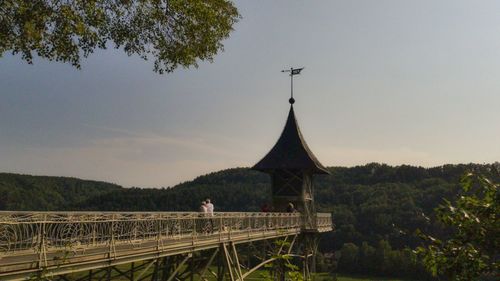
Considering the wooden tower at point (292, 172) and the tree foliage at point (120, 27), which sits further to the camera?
the wooden tower at point (292, 172)

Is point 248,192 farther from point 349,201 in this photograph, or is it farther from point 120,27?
point 120,27

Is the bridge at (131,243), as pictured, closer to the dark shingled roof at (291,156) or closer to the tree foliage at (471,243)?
the tree foliage at (471,243)

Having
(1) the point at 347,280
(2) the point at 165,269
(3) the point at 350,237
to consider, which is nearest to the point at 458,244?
(2) the point at 165,269

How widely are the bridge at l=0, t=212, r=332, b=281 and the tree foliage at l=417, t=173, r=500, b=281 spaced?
1.78m

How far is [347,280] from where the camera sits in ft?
234

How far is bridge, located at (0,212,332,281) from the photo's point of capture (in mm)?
7348

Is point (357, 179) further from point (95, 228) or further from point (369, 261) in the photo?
point (95, 228)

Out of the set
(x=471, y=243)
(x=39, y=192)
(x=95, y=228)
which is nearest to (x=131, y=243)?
(x=95, y=228)

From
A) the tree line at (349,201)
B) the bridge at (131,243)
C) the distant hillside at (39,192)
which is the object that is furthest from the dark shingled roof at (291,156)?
the distant hillside at (39,192)

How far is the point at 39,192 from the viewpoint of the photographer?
138 meters

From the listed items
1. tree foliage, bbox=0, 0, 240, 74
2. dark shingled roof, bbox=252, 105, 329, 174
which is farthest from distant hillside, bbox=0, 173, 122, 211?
tree foliage, bbox=0, 0, 240, 74

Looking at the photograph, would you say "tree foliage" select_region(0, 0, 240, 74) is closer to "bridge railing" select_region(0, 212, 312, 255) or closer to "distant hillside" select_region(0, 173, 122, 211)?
"bridge railing" select_region(0, 212, 312, 255)

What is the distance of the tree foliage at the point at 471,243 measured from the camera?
3.51 m

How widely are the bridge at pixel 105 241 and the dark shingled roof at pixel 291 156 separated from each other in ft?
36.0
